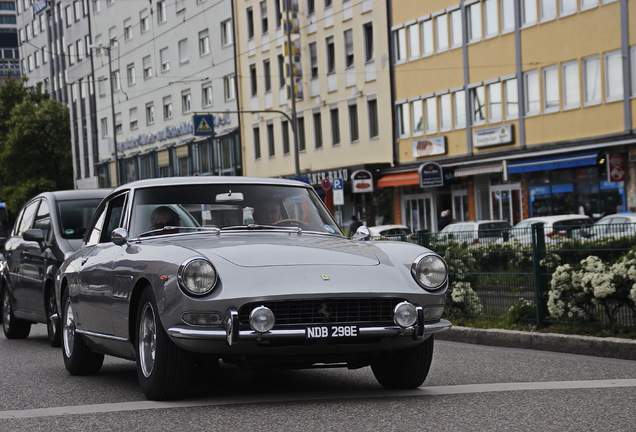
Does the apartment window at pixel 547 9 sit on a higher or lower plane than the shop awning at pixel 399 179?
higher

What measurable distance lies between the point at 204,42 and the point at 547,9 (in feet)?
103

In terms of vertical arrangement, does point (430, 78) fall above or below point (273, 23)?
below

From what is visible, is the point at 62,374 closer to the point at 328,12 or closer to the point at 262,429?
the point at 262,429

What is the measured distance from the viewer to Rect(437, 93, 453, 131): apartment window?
154ft

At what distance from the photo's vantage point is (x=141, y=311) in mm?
8312

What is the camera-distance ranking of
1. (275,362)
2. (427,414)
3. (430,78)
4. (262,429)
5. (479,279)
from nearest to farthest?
(262,429), (427,414), (275,362), (479,279), (430,78)

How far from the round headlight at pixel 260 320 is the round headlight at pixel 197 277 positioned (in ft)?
1.09

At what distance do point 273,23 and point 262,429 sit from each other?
55194 millimetres

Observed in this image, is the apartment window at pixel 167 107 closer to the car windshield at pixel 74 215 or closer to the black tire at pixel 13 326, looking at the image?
the black tire at pixel 13 326

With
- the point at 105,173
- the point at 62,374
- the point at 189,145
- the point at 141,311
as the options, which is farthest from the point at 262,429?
the point at 105,173

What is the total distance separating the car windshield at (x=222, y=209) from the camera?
29.7 ft

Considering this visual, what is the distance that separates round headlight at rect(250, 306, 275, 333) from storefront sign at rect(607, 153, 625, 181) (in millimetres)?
31343

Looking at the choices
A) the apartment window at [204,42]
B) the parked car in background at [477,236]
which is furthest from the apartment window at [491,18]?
the parked car in background at [477,236]

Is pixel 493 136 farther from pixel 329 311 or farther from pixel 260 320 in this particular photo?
pixel 260 320
